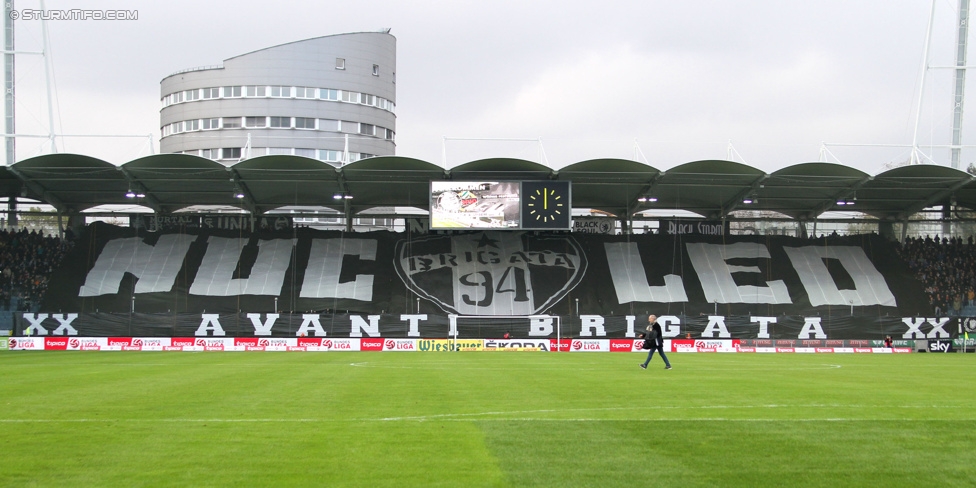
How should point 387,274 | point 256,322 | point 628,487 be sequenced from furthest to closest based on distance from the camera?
point 387,274 < point 256,322 < point 628,487

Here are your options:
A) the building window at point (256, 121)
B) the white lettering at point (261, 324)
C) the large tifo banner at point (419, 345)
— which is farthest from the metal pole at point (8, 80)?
the building window at point (256, 121)

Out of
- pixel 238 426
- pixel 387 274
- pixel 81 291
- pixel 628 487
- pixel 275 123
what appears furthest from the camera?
pixel 275 123

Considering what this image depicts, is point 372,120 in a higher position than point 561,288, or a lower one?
higher

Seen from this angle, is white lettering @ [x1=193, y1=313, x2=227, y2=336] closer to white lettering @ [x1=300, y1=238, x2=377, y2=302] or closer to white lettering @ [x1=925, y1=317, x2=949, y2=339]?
white lettering @ [x1=300, y1=238, x2=377, y2=302]

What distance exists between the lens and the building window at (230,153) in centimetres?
8738

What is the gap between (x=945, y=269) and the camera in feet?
179

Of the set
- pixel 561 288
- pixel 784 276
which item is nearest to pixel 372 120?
pixel 561 288

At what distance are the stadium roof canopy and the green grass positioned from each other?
29367 millimetres

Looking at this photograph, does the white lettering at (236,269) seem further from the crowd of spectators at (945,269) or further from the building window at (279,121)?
the crowd of spectators at (945,269)

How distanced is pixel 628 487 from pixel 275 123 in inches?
3265

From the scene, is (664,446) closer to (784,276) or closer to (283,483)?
(283,483)

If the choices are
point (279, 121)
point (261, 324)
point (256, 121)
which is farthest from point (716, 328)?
point (256, 121)

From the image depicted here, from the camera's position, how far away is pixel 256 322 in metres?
44.1

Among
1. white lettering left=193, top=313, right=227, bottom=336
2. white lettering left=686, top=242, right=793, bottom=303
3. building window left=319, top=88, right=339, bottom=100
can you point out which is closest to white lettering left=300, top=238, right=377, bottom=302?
white lettering left=193, top=313, right=227, bottom=336
